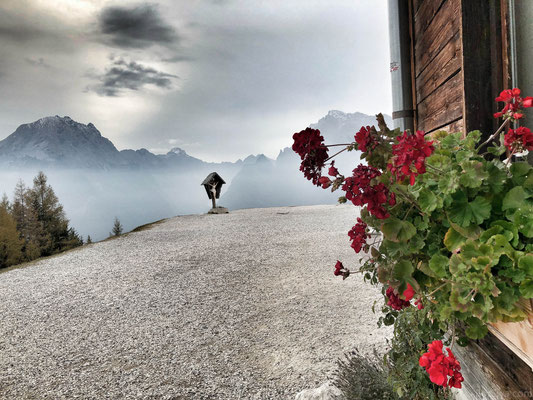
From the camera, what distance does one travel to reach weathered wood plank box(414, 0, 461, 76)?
1.79m

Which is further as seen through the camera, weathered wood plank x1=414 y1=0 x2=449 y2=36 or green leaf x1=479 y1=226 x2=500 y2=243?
weathered wood plank x1=414 y1=0 x2=449 y2=36

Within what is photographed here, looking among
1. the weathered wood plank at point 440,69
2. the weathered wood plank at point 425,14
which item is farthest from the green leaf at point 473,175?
the weathered wood plank at point 425,14

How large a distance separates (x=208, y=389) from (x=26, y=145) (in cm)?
23196

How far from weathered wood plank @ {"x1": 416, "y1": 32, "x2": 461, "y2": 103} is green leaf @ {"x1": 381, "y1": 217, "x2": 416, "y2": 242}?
3.77ft

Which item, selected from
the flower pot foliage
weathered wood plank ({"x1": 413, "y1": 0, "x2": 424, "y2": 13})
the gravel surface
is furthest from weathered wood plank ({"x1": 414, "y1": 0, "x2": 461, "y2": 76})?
the gravel surface

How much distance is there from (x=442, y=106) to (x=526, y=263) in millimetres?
1508

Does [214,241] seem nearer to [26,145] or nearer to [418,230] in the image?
[418,230]

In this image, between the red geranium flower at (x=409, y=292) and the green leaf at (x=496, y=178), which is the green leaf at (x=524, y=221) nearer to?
the green leaf at (x=496, y=178)

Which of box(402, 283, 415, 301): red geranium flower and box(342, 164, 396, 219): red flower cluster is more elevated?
box(342, 164, 396, 219): red flower cluster

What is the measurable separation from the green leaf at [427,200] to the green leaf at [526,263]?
9.4 inches

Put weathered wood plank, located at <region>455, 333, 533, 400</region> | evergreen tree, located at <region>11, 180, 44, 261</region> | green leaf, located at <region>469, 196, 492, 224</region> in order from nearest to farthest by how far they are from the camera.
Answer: green leaf, located at <region>469, 196, 492, 224</region> < weathered wood plank, located at <region>455, 333, 533, 400</region> < evergreen tree, located at <region>11, 180, 44, 261</region>

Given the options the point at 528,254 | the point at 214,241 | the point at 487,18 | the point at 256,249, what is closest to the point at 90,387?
the point at 528,254

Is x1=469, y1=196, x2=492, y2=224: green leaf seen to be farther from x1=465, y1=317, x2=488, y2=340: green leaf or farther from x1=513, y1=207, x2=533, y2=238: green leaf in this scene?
x1=465, y1=317, x2=488, y2=340: green leaf

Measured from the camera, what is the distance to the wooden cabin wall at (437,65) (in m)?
1.81
